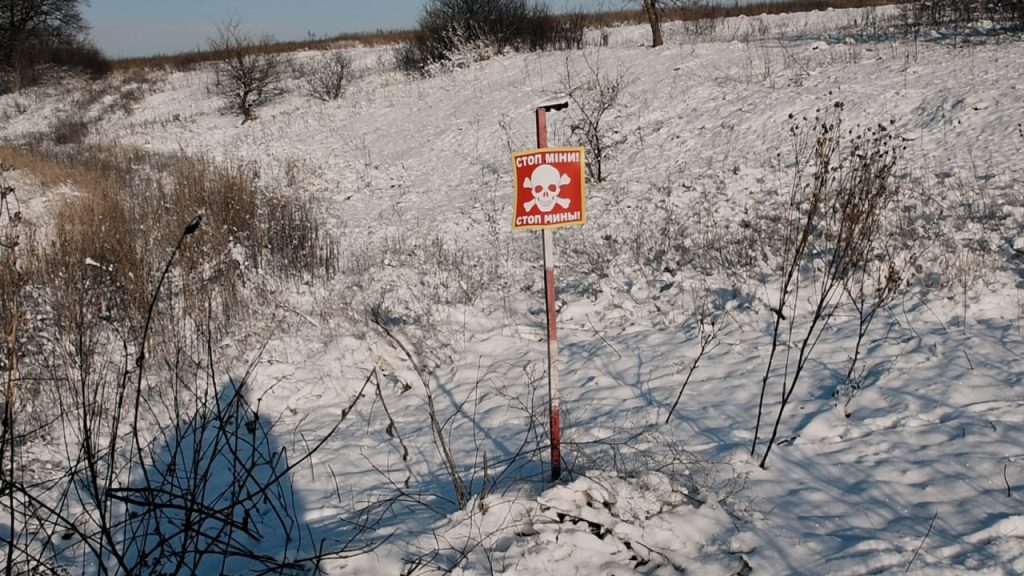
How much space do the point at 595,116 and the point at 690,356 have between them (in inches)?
320

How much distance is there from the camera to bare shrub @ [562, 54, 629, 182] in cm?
1029

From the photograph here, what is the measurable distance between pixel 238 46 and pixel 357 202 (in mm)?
14532

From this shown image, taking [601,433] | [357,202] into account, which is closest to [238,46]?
[357,202]

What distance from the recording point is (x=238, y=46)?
22734mm

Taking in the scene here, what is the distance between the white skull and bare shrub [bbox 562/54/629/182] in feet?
20.7

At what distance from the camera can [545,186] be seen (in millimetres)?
2771

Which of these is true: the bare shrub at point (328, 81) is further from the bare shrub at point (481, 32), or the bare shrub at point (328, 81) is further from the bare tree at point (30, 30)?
the bare tree at point (30, 30)

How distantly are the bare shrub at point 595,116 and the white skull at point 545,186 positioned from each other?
249 inches

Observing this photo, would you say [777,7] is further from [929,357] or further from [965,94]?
[929,357]

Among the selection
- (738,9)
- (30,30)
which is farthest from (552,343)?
(30,30)

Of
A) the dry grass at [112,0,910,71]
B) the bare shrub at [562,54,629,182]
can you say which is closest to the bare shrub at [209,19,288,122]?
the dry grass at [112,0,910,71]

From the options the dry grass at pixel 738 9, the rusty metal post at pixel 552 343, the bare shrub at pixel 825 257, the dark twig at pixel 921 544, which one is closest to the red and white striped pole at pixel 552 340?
the rusty metal post at pixel 552 343

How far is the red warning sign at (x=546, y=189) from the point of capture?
9.04ft

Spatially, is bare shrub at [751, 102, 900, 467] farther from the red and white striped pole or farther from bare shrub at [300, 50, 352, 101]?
bare shrub at [300, 50, 352, 101]
